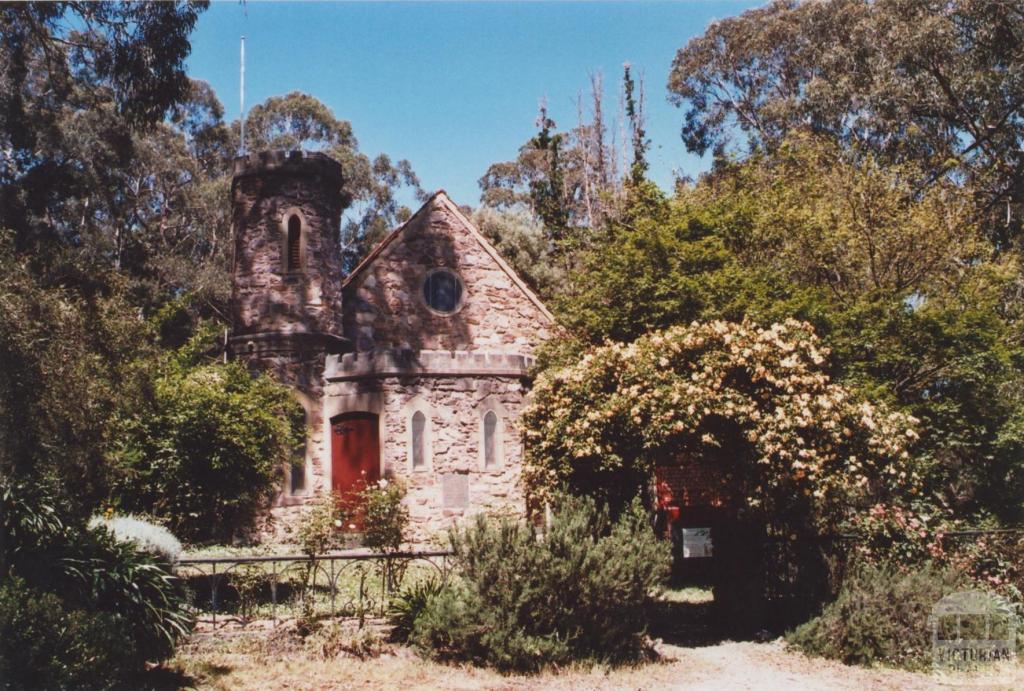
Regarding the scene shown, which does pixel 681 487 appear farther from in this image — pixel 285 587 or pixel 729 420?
pixel 285 587

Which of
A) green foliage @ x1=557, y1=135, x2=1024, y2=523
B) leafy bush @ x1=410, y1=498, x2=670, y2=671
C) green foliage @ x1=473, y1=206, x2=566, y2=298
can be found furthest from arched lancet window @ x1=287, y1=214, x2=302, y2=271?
green foliage @ x1=473, y1=206, x2=566, y2=298

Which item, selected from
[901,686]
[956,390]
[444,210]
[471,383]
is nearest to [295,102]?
[444,210]

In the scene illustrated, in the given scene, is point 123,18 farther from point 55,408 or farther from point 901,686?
point 901,686

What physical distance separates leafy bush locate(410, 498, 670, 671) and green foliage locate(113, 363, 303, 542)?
5613mm

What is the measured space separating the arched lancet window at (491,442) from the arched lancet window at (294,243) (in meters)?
6.02

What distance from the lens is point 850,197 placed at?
59.6ft

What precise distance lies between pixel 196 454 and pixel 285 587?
10.7ft

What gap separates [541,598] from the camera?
32.5ft

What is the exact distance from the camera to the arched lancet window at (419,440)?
17891 millimetres

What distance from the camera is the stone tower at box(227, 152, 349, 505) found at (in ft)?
63.5

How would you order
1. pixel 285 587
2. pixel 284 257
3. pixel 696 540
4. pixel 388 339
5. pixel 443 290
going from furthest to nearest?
pixel 443 290 → pixel 388 339 → pixel 284 257 → pixel 696 540 → pixel 285 587

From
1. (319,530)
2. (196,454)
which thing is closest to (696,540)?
(319,530)

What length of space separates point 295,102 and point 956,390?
35736 millimetres

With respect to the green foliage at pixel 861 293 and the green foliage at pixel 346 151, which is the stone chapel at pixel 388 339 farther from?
the green foliage at pixel 346 151
